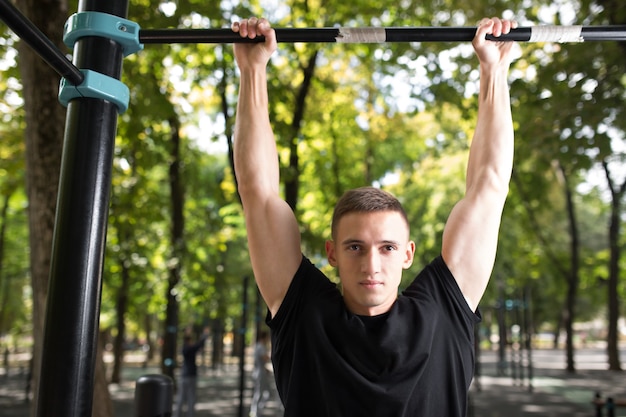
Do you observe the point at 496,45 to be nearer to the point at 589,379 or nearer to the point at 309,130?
the point at 309,130

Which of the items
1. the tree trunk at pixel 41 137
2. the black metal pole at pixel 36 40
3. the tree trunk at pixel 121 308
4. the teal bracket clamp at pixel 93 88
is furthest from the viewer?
the tree trunk at pixel 121 308

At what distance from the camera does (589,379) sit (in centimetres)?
1812

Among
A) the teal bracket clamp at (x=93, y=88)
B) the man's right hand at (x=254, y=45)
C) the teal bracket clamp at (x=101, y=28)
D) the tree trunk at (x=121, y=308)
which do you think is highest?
the man's right hand at (x=254, y=45)

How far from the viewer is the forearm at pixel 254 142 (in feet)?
5.86

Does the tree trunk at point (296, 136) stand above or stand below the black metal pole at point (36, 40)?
above

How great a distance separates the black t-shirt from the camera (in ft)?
4.92

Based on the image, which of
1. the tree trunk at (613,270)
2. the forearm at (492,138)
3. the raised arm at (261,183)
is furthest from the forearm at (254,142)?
the tree trunk at (613,270)

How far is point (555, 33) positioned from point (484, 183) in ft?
1.60

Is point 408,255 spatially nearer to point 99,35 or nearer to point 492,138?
point 492,138

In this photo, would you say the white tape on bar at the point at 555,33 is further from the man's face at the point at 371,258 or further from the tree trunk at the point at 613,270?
the tree trunk at the point at 613,270

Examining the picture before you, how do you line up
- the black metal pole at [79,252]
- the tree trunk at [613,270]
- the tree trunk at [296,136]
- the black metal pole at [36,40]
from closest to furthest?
the black metal pole at [36,40]
the black metal pole at [79,252]
the tree trunk at [296,136]
the tree trunk at [613,270]

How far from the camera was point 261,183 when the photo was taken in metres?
1.77

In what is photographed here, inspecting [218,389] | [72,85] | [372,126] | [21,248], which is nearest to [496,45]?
[72,85]

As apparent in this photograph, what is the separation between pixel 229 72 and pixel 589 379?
1476 centimetres
